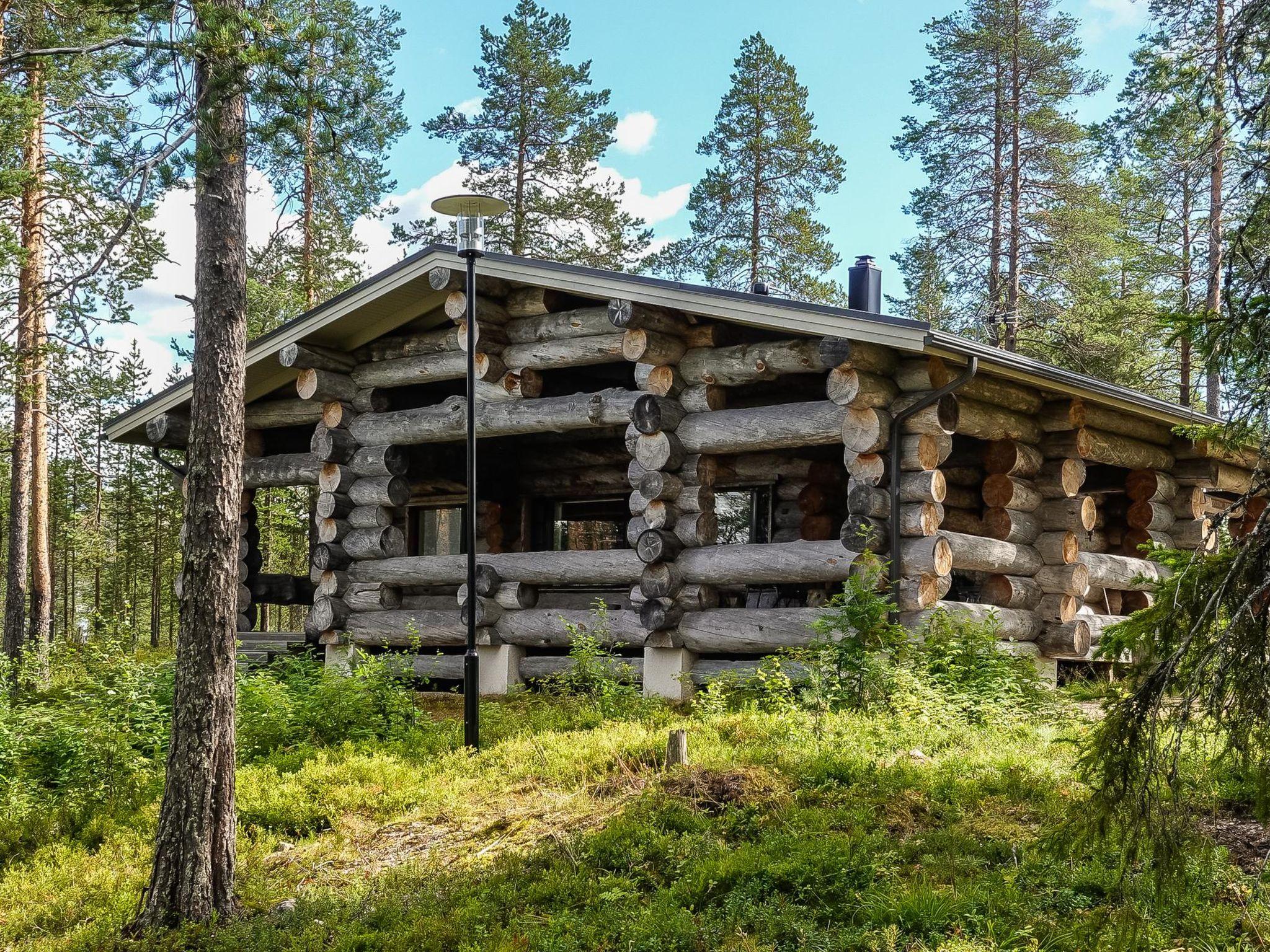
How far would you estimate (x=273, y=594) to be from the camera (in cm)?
1842

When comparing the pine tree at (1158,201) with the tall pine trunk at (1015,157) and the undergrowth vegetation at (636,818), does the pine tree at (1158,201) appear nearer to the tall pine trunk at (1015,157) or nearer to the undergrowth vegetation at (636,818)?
the tall pine trunk at (1015,157)

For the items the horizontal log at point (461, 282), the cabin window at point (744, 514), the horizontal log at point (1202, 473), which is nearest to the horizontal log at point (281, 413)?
the horizontal log at point (461, 282)

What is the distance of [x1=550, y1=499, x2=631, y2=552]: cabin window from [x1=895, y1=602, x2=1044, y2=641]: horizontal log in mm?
5696

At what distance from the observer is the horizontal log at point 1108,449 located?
14.1m

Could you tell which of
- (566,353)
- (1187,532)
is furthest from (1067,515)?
(566,353)

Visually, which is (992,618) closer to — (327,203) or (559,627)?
(559,627)

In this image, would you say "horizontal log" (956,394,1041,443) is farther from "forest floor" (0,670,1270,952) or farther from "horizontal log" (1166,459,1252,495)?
"forest floor" (0,670,1270,952)

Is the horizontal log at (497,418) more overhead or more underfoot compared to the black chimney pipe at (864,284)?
more underfoot

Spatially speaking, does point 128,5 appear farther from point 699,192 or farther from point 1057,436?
point 699,192

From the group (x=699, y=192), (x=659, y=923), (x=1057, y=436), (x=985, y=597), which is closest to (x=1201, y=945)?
(x=659, y=923)

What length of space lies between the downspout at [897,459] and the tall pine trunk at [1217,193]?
242 cm

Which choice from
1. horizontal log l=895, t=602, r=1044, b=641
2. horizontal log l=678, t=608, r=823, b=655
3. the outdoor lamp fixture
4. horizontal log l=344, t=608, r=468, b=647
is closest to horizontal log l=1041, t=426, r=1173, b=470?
horizontal log l=895, t=602, r=1044, b=641

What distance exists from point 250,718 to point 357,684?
973mm

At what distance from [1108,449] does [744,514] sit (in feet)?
15.1
